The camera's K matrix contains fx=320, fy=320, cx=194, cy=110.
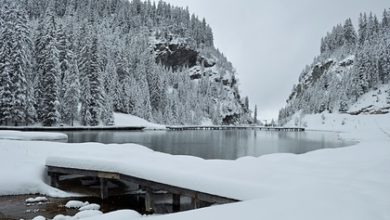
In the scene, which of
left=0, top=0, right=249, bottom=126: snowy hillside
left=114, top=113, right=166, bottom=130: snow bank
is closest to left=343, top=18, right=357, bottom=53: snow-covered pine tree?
left=0, top=0, right=249, bottom=126: snowy hillside

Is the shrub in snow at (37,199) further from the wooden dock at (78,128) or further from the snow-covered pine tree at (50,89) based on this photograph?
the snow-covered pine tree at (50,89)

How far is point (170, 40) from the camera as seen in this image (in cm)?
18975

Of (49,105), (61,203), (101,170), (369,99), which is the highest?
(369,99)

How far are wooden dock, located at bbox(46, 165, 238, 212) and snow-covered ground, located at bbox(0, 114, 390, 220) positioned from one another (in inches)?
8.8

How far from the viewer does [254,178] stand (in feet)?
34.8

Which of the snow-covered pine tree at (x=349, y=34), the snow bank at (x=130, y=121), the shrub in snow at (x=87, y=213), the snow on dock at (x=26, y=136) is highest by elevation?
the snow-covered pine tree at (x=349, y=34)

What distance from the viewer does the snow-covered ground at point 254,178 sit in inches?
254

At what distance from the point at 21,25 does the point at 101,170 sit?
1783 inches

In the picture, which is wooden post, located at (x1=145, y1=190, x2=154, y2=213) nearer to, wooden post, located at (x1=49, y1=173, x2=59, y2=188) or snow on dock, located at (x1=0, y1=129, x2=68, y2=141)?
wooden post, located at (x1=49, y1=173, x2=59, y2=188)

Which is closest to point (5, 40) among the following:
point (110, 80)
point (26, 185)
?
point (110, 80)

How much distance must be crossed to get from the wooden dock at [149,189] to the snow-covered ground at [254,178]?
225mm

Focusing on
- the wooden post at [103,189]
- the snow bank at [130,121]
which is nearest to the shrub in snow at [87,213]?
the wooden post at [103,189]

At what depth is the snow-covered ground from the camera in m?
6.45

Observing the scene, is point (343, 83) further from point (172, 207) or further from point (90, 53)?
point (172, 207)
